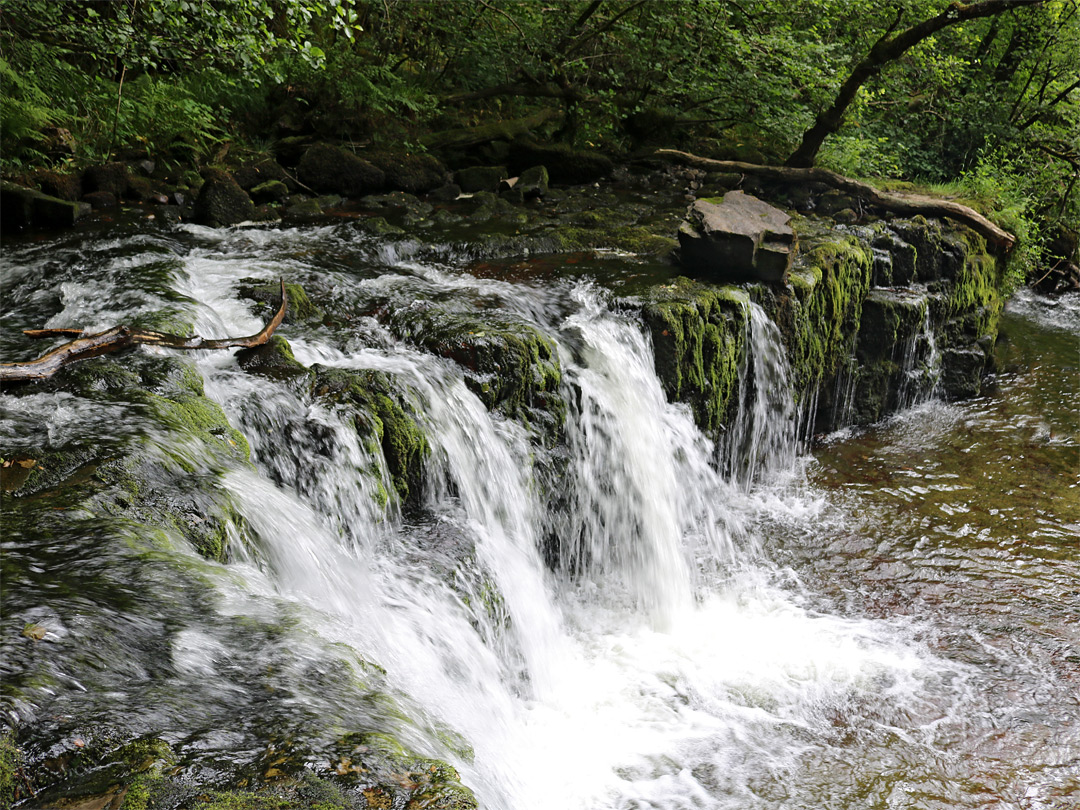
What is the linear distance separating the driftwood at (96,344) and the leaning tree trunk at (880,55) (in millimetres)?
8912

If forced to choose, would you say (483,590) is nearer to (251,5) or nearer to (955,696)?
(955,696)

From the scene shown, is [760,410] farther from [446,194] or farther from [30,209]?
[30,209]

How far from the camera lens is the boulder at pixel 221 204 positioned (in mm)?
8523

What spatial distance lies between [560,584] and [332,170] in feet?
22.4

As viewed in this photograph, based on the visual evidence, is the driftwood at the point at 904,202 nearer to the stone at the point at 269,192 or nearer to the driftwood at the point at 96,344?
the stone at the point at 269,192

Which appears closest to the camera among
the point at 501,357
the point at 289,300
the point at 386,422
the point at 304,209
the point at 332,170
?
the point at 386,422

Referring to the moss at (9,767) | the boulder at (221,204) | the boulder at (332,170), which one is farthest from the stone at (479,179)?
the moss at (9,767)

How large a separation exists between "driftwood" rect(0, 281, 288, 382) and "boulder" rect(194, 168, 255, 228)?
379cm

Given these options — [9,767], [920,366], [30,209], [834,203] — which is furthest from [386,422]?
[834,203]

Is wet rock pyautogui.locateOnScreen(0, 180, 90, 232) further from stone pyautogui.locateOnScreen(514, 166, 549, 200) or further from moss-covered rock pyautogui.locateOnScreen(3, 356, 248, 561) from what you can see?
stone pyautogui.locateOnScreen(514, 166, 549, 200)

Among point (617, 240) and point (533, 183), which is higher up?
point (533, 183)

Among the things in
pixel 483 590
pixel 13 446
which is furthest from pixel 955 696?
pixel 13 446

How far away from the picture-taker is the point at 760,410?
776 cm

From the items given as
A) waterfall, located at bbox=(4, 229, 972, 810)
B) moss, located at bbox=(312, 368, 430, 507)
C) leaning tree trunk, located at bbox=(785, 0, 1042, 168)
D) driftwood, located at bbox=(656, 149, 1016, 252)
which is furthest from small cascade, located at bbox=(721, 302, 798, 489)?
leaning tree trunk, located at bbox=(785, 0, 1042, 168)
